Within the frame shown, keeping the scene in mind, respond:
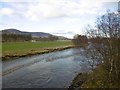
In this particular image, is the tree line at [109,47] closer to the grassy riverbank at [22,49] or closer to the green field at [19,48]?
the grassy riverbank at [22,49]

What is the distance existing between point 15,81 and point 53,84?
16.1ft

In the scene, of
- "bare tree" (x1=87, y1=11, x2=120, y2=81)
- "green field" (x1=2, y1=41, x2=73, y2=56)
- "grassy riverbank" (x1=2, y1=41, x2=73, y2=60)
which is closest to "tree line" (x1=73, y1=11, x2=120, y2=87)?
"bare tree" (x1=87, y1=11, x2=120, y2=81)

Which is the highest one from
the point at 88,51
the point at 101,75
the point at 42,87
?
the point at 88,51

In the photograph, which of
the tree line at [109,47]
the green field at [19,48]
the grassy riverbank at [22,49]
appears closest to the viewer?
the tree line at [109,47]

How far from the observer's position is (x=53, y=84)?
2259 centimetres

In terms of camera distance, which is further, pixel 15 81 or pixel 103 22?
pixel 15 81

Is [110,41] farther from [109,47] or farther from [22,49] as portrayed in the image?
[22,49]

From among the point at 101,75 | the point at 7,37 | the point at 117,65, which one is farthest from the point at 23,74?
the point at 7,37

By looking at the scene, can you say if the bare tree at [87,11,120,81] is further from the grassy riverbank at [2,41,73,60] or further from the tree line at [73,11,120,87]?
the grassy riverbank at [2,41,73,60]

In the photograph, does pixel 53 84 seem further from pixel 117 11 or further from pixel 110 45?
pixel 117 11

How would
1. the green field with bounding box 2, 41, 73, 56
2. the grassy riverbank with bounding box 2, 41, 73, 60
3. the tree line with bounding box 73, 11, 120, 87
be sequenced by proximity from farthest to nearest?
the green field with bounding box 2, 41, 73, 56, the grassy riverbank with bounding box 2, 41, 73, 60, the tree line with bounding box 73, 11, 120, 87

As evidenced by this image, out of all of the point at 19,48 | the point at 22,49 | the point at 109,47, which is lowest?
the point at 22,49

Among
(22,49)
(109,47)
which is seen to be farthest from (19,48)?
(109,47)

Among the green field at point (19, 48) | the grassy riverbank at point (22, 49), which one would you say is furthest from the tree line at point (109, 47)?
the green field at point (19, 48)
